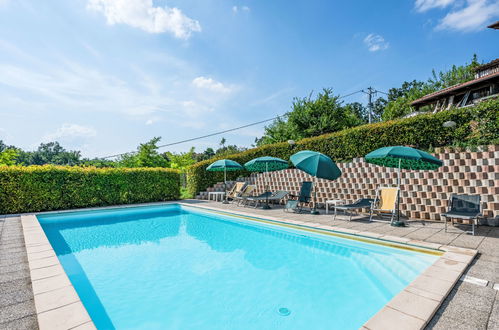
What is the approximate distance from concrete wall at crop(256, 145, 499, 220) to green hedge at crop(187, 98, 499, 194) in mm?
666

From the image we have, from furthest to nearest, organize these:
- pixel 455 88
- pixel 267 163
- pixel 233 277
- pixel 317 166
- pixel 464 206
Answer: pixel 455 88 → pixel 267 163 → pixel 317 166 → pixel 464 206 → pixel 233 277

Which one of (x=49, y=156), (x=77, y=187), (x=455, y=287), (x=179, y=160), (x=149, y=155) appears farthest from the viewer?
(x=49, y=156)

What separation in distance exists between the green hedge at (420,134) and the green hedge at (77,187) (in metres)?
7.54

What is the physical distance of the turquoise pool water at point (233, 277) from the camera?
3.22 meters

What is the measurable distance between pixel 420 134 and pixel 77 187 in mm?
13911

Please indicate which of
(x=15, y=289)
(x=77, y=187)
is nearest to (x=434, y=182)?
(x=15, y=289)

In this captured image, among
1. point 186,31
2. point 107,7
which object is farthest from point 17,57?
point 186,31

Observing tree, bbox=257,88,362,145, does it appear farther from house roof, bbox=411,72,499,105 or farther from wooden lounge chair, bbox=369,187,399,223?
wooden lounge chair, bbox=369,187,399,223

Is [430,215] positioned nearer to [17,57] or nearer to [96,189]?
[96,189]

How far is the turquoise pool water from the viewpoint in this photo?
127 inches

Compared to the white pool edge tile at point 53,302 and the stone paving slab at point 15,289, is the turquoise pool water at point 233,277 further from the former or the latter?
the stone paving slab at point 15,289

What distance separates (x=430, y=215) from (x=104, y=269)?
8.23 m

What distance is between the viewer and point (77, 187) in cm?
1136

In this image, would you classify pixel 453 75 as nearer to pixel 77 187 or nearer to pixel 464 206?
pixel 464 206
